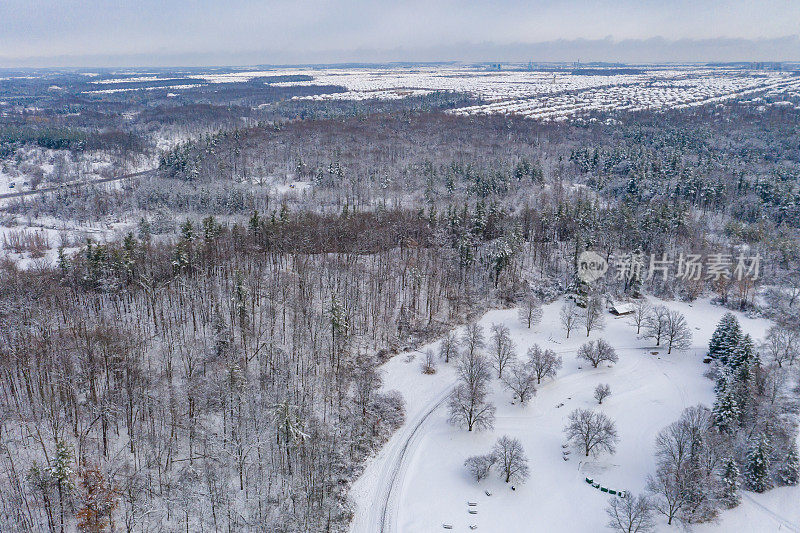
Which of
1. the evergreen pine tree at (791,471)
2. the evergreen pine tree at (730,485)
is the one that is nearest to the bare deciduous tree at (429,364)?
the evergreen pine tree at (730,485)

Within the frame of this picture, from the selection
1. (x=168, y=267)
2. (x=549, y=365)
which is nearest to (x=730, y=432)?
(x=549, y=365)

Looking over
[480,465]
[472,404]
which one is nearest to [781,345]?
[472,404]

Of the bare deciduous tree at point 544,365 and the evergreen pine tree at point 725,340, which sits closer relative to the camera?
the bare deciduous tree at point 544,365

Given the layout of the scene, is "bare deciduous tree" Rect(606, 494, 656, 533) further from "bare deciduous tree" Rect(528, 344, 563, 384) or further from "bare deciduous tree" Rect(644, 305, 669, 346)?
"bare deciduous tree" Rect(644, 305, 669, 346)

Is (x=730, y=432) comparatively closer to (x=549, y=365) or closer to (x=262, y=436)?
(x=549, y=365)

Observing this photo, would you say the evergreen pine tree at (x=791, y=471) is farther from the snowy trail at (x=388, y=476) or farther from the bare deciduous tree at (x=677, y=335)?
the snowy trail at (x=388, y=476)

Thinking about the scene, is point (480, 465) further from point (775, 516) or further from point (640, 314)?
point (640, 314)
